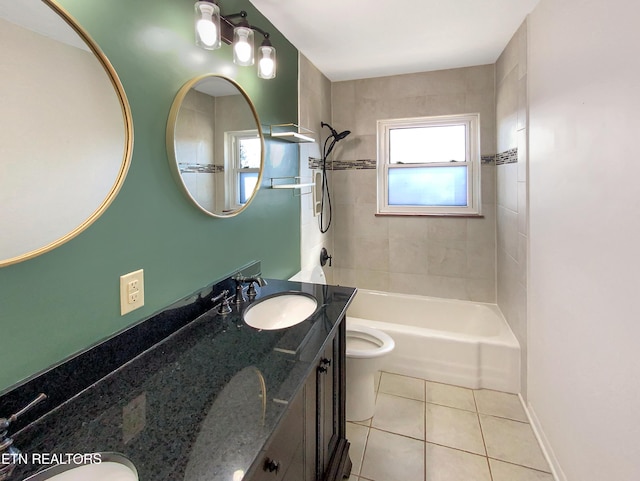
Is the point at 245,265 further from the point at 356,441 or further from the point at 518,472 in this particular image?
the point at 518,472

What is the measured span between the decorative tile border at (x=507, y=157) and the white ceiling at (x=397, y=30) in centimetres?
75

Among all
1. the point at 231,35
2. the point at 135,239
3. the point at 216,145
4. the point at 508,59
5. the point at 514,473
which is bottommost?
the point at 514,473

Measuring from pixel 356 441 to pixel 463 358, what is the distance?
3.25 ft

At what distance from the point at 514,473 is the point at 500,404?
565 millimetres

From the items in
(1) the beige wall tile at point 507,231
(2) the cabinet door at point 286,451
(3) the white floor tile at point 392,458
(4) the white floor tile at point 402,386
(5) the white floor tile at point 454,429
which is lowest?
(3) the white floor tile at point 392,458

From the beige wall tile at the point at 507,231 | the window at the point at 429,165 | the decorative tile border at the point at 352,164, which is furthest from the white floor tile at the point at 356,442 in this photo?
the decorative tile border at the point at 352,164

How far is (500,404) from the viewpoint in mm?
2117

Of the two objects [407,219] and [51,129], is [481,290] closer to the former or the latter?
[407,219]

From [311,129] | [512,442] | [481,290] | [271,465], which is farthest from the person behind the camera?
[481,290]

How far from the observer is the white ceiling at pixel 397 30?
1815 mm

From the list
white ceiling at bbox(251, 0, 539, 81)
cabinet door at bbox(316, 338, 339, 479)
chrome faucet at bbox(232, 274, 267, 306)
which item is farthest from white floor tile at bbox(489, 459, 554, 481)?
white ceiling at bbox(251, 0, 539, 81)

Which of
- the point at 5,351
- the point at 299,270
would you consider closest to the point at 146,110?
the point at 5,351

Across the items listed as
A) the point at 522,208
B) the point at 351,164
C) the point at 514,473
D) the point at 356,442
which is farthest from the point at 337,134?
the point at 514,473

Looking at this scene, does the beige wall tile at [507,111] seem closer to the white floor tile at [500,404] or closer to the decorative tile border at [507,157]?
the decorative tile border at [507,157]
